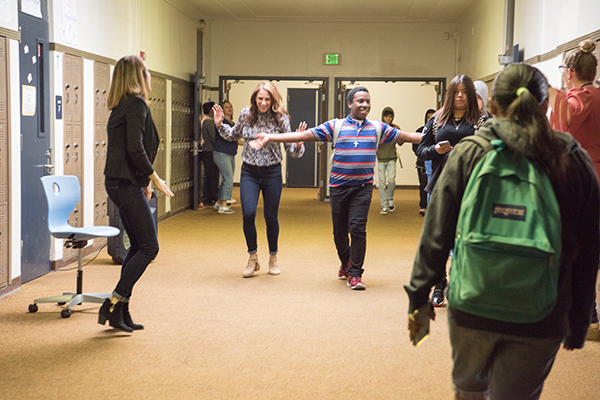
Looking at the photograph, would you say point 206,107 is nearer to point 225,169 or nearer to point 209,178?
point 225,169

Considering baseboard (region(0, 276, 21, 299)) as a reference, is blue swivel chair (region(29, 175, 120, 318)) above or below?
above

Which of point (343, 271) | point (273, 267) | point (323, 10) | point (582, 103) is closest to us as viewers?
point (582, 103)

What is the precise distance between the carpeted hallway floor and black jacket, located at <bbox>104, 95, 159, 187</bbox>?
91 cm

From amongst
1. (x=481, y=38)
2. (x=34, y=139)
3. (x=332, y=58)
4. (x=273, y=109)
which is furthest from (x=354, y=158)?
(x=332, y=58)

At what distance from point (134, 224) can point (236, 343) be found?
33.0 inches

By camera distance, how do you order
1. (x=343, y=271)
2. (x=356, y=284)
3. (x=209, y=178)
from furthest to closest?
1. (x=209, y=178)
2. (x=343, y=271)
3. (x=356, y=284)

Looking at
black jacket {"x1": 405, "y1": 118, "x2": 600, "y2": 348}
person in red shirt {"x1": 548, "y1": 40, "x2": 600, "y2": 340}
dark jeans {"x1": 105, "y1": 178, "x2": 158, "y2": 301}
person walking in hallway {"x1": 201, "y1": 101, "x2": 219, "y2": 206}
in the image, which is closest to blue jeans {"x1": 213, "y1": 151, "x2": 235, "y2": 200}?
person walking in hallway {"x1": 201, "y1": 101, "x2": 219, "y2": 206}

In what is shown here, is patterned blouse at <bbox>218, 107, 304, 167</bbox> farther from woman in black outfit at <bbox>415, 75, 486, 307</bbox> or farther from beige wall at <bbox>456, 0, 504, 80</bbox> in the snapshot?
beige wall at <bbox>456, 0, 504, 80</bbox>

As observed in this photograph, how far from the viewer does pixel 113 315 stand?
3.48 metres

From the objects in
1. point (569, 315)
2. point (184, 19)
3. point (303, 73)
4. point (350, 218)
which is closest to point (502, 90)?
point (569, 315)

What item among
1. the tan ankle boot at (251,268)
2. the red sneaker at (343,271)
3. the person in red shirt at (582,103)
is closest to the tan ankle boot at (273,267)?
the tan ankle boot at (251,268)

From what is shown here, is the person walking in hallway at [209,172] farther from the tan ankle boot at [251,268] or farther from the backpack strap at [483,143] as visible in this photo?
the backpack strap at [483,143]

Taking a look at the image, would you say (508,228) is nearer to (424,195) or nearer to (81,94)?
(81,94)

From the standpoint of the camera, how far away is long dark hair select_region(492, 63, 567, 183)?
147 centimetres
